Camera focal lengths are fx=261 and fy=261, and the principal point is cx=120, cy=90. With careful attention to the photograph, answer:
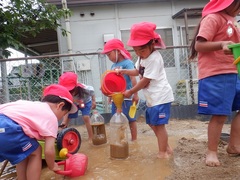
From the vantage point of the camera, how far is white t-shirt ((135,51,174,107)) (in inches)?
90.7

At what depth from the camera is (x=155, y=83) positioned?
236 cm

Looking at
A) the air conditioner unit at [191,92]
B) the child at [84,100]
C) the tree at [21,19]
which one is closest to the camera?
the child at [84,100]

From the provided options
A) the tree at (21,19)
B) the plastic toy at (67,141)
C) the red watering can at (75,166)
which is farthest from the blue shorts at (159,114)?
the tree at (21,19)

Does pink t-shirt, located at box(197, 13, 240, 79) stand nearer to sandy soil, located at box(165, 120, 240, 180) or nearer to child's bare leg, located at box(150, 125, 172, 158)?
child's bare leg, located at box(150, 125, 172, 158)

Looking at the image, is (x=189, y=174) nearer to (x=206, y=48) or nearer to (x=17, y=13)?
(x=206, y=48)

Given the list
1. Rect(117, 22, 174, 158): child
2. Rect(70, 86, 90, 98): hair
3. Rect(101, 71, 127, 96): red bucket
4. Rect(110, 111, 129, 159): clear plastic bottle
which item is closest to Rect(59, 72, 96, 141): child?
Rect(70, 86, 90, 98): hair

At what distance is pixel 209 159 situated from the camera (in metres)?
2.04

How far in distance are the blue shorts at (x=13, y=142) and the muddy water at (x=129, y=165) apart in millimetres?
472

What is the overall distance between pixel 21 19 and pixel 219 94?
168 inches

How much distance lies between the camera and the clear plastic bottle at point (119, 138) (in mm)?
2455

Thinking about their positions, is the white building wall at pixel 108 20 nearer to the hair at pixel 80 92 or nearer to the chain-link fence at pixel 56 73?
the chain-link fence at pixel 56 73

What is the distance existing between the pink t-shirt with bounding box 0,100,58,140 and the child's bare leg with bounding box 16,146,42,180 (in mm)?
151

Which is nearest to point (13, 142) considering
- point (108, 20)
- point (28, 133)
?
point (28, 133)

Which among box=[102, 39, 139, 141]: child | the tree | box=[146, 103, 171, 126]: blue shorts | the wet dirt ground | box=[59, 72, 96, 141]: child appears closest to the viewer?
the wet dirt ground
